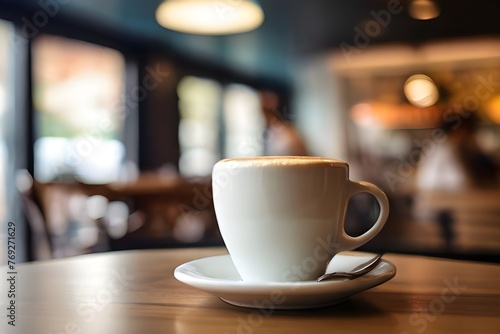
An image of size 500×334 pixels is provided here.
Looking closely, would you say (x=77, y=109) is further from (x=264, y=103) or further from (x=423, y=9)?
(x=423, y=9)

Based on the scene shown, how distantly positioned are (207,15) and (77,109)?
1.40m

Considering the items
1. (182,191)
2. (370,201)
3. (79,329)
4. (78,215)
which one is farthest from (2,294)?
(370,201)

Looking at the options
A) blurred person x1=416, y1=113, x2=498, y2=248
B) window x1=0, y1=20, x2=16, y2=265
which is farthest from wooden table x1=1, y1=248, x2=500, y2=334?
blurred person x1=416, y1=113, x2=498, y2=248

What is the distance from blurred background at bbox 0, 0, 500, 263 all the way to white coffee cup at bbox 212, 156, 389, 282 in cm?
276

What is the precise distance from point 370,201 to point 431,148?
2.28ft

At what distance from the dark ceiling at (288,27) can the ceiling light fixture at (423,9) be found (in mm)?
36

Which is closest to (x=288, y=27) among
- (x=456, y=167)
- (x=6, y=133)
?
(x=456, y=167)

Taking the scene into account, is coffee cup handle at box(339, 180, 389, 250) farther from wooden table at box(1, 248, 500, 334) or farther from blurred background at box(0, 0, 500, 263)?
blurred background at box(0, 0, 500, 263)

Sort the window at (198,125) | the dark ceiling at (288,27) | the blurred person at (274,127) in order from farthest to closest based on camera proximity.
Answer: the window at (198,125) → the blurred person at (274,127) → the dark ceiling at (288,27)

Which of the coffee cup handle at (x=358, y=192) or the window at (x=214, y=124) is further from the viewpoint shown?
the window at (x=214, y=124)

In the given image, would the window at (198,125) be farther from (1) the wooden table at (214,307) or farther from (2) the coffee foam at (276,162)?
(2) the coffee foam at (276,162)

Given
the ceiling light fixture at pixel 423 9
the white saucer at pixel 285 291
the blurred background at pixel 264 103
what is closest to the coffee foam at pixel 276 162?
the white saucer at pixel 285 291

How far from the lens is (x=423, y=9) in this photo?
4.45 m

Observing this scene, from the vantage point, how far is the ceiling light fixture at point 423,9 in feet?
14.4
